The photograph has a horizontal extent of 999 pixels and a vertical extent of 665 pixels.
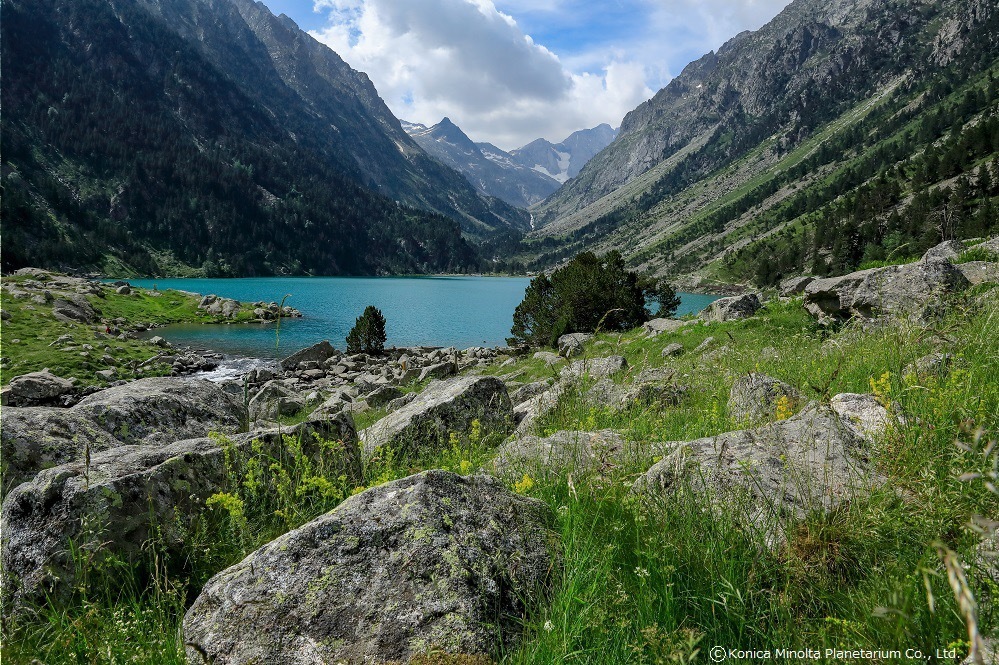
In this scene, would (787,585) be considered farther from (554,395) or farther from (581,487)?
(554,395)

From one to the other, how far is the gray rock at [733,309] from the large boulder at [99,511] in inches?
887

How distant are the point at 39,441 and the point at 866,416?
8452mm

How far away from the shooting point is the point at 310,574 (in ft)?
9.02

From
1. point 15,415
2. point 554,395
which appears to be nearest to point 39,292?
point 15,415

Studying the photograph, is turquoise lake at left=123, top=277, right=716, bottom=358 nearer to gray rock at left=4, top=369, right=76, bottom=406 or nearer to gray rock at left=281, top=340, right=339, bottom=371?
gray rock at left=281, top=340, right=339, bottom=371

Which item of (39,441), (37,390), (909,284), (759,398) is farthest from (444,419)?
(37,390)

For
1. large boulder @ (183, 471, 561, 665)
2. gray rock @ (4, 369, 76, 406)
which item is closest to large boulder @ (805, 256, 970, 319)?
large boulder @ (183, 471, 561, 665)

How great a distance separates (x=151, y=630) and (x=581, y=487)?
2.98m

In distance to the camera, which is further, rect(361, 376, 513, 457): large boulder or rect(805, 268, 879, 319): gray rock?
rect(805, 268, 879, 319): gray rock

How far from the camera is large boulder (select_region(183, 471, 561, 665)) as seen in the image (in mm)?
2500

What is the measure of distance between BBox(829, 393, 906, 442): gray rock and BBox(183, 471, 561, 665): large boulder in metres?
2.77

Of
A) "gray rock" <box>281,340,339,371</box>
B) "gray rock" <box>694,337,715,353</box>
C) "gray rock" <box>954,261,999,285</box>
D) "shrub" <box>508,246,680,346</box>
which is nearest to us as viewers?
"gray rock" <box>954,261,999,285</box>

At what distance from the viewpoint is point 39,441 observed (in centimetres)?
A: 505

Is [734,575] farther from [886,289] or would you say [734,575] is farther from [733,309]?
[733,309]
